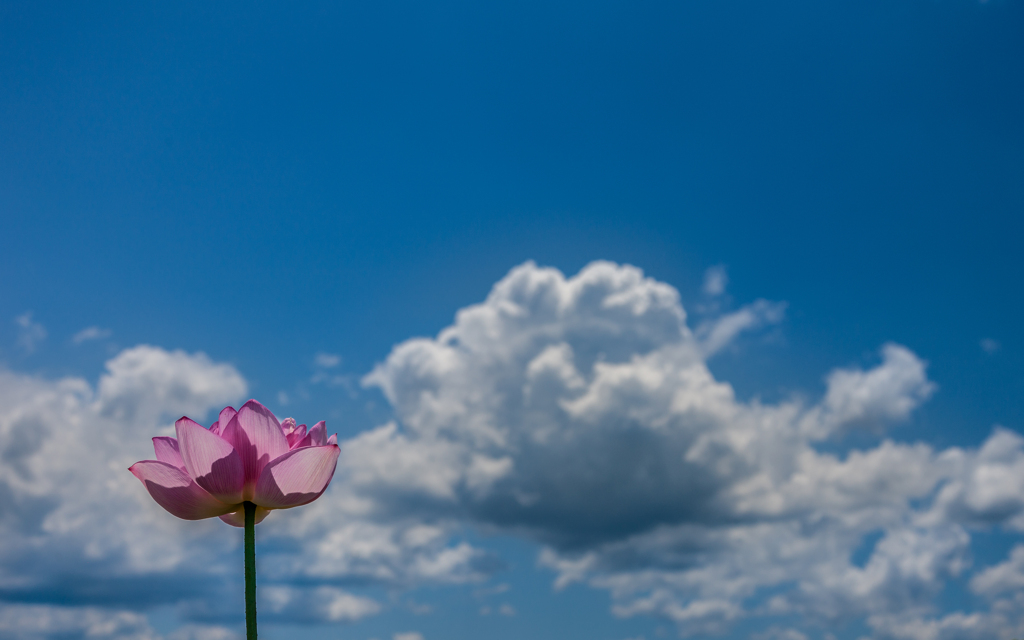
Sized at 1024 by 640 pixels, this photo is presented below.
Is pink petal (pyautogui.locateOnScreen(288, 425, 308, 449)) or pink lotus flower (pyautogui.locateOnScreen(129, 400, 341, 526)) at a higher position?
pink petal (pyautogui.locateOnScreen(288, 425, 308, 449))

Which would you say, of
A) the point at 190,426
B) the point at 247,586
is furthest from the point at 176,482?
the point at 247,586

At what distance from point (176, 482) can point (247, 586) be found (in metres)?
1.11

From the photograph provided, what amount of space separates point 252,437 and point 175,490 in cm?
53

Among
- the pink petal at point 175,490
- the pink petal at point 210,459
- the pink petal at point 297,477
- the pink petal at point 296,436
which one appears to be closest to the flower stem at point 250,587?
the pink petal at point 297,477

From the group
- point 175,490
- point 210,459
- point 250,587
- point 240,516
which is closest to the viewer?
point 250,587

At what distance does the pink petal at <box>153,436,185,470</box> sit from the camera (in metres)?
4.66

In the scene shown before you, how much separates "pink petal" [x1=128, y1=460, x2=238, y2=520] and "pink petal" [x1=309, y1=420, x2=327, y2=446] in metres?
0.60

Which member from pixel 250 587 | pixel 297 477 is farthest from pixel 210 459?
pixel 250 587

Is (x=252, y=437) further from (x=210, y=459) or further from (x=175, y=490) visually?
(x=175, y=490)

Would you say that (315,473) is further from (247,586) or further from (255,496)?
(247,586)

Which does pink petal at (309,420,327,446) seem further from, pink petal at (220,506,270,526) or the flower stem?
the flower stem

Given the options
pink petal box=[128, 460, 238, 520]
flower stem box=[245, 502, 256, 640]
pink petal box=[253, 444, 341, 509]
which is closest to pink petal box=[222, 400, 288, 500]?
pink petal box=[253, 444, 341, 509]

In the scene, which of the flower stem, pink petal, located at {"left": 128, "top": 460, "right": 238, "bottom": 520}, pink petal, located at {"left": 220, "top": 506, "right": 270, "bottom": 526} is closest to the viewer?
the flower stem

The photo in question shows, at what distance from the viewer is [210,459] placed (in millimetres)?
4469
